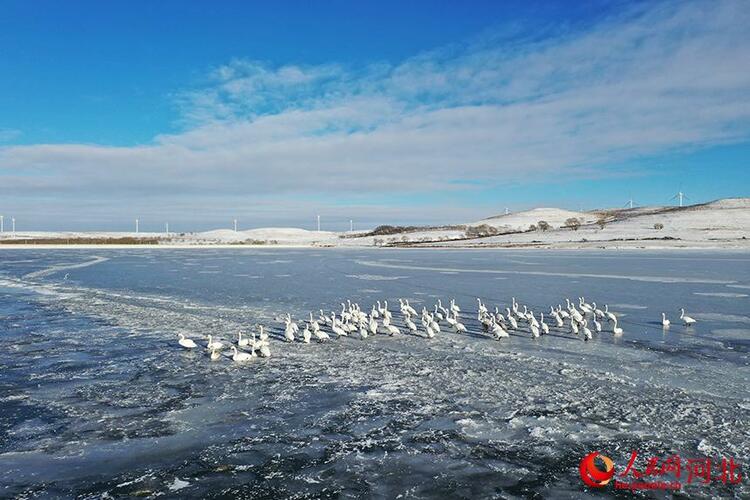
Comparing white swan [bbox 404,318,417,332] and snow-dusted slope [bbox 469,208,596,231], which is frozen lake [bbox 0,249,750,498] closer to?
white swan [bbox 404,318,417,332]

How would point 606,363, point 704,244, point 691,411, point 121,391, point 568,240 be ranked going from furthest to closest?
point 568,240, point 704,244, point 606,363, point 121,391, point 691,411

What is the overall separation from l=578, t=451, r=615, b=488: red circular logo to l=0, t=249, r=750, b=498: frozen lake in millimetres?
163

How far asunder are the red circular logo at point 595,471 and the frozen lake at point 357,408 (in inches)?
6.4

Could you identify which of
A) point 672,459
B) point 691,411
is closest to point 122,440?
point 672,459

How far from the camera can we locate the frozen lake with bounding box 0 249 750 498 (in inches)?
246

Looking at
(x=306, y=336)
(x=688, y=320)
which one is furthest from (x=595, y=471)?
(x=688, y=320)

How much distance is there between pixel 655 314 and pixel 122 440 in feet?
50.2

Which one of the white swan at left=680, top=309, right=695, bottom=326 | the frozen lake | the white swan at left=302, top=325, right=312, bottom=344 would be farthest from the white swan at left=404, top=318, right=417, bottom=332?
the white swan at left=680, top=309, right=695, bottom=326

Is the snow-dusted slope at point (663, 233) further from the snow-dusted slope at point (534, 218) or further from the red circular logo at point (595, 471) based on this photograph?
the red circular logo at point (595, 471)

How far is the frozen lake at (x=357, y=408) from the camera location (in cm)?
625

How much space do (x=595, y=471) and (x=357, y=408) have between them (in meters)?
3.54

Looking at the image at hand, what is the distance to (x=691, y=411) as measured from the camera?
320 inches

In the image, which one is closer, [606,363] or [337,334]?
[606,363]

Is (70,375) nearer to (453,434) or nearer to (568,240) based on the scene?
(453,434)
